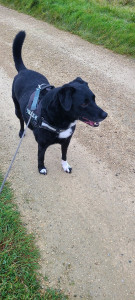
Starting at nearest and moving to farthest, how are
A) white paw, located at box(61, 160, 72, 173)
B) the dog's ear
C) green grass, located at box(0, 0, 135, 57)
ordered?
the dog's ear
white paw, located at box(61, 160, 72, 173)
green grass, located at box(0, 0, 135, 57)

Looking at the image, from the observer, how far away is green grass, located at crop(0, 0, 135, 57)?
6336 mm

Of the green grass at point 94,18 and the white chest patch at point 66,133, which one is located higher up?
the green grass at point 94,18

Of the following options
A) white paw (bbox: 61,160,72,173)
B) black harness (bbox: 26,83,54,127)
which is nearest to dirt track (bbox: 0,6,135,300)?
white paw (bbox: 61,160,72,173)

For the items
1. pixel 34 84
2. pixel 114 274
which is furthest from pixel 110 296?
pixel 34 84

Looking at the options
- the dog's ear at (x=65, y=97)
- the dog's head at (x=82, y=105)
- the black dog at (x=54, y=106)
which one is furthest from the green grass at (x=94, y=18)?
the dog's ear at (x=65, y=97)

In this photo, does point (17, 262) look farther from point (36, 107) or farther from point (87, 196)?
point (36, 107)

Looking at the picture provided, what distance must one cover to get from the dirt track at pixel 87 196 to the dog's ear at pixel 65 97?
4.40 ft

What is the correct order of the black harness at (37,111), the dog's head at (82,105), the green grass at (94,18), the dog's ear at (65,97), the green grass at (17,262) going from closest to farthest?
the green grass at (17,262) < the dog's ear at (65,97) < the dog's head at (82,105) < the black harness at (37,111) < the green grass at (94,18)

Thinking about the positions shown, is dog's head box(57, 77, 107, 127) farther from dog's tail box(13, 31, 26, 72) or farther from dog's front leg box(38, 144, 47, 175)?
dog's tail box(13, 31, 26, 72)

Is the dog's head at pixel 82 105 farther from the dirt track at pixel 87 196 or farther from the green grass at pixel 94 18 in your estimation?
the green grass at pixel 94 18

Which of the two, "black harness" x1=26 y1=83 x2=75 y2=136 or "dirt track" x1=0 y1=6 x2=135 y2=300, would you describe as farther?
"black harness" x1=26 y1=83 x2=75 y2=136

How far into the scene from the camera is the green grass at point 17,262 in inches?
91.3

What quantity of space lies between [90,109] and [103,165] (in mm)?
1333

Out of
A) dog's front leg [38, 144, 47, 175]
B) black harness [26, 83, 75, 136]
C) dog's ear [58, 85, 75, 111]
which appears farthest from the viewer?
dog's front leg [38, 144, 47, 175]
